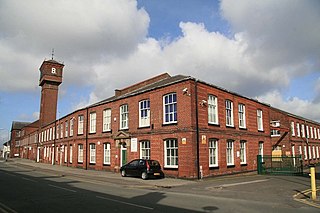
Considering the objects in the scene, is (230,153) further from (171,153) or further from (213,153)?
(171,153)

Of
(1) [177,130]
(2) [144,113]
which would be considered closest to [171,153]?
(1) [177,130]

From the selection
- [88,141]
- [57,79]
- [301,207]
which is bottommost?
[301,207]

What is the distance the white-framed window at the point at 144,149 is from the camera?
23484 mm

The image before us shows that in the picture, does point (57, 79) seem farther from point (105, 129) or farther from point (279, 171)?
point (279, 171)

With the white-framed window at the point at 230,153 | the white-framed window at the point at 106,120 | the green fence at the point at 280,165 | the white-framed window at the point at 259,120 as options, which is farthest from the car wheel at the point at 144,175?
the white-framed window at the point at 259,120

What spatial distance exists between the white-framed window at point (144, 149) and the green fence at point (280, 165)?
9834mm

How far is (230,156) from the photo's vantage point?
78.8 feet

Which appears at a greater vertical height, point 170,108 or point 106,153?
point 170,108

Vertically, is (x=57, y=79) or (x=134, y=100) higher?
(x=57, y=79)

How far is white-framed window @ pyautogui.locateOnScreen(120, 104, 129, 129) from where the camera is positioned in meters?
26.5

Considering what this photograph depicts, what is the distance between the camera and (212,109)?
74.9ft

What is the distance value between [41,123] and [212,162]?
46.6 metres

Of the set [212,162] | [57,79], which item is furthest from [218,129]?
[57,79]

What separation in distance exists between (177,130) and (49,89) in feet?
147
